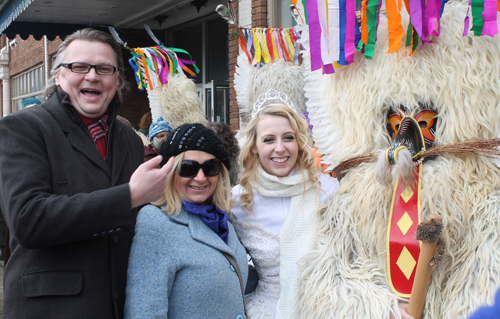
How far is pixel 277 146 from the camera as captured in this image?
214cm

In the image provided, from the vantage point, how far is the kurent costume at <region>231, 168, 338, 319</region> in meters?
2.03

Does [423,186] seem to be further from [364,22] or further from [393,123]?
[364,22]

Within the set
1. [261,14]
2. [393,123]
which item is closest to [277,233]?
[393,123]

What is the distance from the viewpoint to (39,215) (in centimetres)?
136

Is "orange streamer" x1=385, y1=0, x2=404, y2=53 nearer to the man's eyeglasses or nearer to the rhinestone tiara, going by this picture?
the rhinestone tiara

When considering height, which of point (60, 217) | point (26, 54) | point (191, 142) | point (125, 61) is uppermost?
point (26, 54)

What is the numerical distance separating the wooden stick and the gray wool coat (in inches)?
27.0

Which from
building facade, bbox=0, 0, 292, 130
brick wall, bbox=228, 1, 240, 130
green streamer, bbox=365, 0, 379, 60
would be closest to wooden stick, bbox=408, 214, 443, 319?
green streamer, bbox=365, 0, 379, 60

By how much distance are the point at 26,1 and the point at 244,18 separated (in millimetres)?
4408

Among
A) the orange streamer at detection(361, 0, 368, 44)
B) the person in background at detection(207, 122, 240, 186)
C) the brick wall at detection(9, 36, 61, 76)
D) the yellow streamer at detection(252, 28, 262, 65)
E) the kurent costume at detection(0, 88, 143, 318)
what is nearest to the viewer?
A: the kurent costume at detection(0, 88, 143, 318)

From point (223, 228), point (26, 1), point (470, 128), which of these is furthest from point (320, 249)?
point (26, 1)

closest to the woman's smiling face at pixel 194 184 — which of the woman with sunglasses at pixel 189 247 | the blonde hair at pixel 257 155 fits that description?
the woman with sunglasses at pixel 189 247

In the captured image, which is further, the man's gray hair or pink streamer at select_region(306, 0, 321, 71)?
pink streamer at select_region(306, 0, 321, 71)

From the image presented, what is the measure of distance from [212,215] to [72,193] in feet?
1.88
